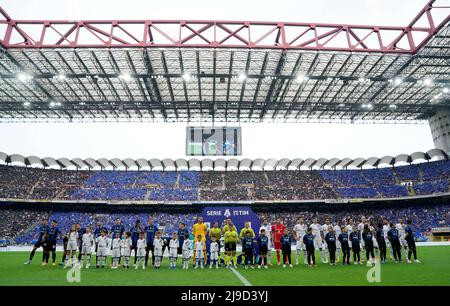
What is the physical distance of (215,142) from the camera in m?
28.7

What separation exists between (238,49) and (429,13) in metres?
12.3

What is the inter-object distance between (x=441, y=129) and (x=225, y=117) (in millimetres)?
27104

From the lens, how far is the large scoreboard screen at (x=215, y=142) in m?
28.6

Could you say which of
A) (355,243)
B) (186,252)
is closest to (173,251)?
(186,252)

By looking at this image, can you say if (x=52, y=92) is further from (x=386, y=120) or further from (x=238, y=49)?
(x=386, y=120)

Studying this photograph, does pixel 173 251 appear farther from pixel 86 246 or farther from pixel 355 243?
pixel 355 243

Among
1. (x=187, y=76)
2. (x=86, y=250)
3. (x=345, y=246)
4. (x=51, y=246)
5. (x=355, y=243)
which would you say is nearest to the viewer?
(x=86, y=250)

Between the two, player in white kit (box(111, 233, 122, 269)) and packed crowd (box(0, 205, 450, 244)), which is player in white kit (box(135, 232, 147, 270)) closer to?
player in white kit (box(111, 233, 122, 269))

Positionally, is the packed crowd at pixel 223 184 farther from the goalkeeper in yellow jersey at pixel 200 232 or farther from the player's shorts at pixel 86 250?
the goalkeeper in yellow jersey at pixel 200 232

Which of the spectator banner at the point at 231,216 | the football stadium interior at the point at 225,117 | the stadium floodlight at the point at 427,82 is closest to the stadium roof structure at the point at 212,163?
the football stadium interior at the point at 225,117

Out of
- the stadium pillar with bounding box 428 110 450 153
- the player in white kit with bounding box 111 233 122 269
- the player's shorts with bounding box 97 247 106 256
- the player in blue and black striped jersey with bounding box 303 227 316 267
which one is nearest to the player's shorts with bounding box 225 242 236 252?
the player in blue and black striped jersey with bounding box 303 227 316 267

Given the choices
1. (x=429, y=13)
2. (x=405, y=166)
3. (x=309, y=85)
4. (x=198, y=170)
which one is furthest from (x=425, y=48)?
(x=198, y=170)

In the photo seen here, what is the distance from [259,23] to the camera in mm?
20531

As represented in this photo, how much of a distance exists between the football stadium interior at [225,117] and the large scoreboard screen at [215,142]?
30 centimetres
